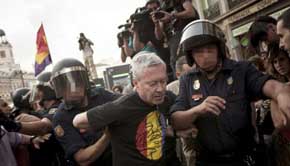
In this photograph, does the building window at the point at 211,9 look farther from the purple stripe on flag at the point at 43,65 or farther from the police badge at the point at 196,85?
the police badge at the point at 196,85

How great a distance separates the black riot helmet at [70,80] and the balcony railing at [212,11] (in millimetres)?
16510

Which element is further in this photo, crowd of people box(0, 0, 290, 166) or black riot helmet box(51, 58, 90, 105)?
black riot helmet box(51, 58, 90, 105)

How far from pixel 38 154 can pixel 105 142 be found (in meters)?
1.45

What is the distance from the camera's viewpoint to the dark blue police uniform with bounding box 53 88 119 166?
2721 mm

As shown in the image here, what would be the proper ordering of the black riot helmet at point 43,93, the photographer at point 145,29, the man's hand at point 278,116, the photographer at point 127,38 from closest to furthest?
the man's hand at point 278,116, the black riot helmet at point 43,93, the photographer at point 145,29, the photographer at point 127,38

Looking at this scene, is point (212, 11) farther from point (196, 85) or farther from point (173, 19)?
point (196, 85)

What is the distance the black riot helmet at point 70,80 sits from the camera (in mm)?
2977

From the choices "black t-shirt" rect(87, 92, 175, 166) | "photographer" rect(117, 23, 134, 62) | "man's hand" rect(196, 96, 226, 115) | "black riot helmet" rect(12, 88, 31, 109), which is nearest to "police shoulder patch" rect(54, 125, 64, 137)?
"black t-shirt" rect(87, 92, 175, 166)

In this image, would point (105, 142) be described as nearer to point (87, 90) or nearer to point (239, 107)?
point (87, 90)

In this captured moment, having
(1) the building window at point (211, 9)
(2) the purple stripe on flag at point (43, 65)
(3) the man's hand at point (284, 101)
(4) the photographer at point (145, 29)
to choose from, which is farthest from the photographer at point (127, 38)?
(1) the building window at point (211, 9)

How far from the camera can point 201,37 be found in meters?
2.48

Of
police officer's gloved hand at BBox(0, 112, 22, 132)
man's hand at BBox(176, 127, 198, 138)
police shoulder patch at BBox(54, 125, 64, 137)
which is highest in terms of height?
police officer's gloved hand at BBox(0, 112, 22, 132)

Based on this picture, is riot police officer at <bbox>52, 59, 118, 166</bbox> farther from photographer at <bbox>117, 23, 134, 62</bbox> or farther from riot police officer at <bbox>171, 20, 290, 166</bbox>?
photographer at <bbox>117, 23, 134, 62</bbox>

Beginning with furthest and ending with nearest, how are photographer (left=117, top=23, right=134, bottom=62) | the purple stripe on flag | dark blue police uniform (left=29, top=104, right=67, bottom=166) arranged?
the purple stripe on flag < photographer (left=117, top=23, right=134, bottom=62) < dark blue police uniform (left=29, top=104, right=67, bottom=166)
